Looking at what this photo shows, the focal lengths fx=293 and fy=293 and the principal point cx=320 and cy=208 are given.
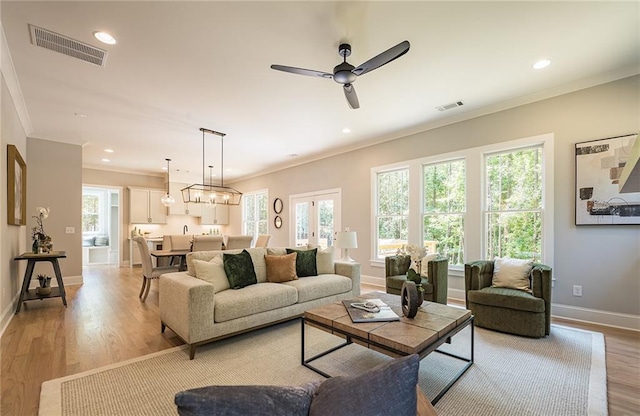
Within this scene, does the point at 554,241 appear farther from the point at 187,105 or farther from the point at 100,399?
the point at 187,105

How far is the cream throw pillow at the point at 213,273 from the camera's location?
302 cm

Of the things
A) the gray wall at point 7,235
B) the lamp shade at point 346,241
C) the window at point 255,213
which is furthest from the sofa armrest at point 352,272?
the window at point 255,213

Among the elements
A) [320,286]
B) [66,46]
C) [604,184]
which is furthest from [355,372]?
[66,46]

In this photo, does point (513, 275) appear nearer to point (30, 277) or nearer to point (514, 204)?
point (514, 204)

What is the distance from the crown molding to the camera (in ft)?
8.92

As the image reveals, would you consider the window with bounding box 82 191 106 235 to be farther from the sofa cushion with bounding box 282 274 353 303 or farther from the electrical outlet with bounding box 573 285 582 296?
the electrical outlet with bounding box 573 285 582 296

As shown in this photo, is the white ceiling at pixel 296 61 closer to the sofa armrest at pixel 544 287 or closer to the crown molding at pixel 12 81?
the crown molding at pixel 12 81

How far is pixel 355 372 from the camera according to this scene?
237 cm

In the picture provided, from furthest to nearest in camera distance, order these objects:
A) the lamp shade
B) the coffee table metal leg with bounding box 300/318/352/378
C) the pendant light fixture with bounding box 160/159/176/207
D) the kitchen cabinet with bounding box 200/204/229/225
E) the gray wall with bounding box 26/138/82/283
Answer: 1. the kitchen cabinet with bounding box 200/204/229/225
2. the pendant light fixture with bounding box 160/159/176/207
3. the gray wall with bounding box 26/138/82/283
4. the lamp shade
5. the coffee table metal leg with bounding box 300/318/352/378

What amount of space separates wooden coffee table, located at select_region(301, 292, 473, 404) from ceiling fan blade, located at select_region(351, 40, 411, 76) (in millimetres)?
1974

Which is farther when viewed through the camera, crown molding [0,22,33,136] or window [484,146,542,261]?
window [484,146,542,261]

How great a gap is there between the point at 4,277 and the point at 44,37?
9.05 ft

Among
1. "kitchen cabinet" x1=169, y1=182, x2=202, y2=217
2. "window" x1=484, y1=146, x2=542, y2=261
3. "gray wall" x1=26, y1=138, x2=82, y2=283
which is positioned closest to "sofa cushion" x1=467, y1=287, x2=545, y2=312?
"window" x1=484, y1=146, x2=542, y2=261

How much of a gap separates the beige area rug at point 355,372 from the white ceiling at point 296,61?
282 cm
